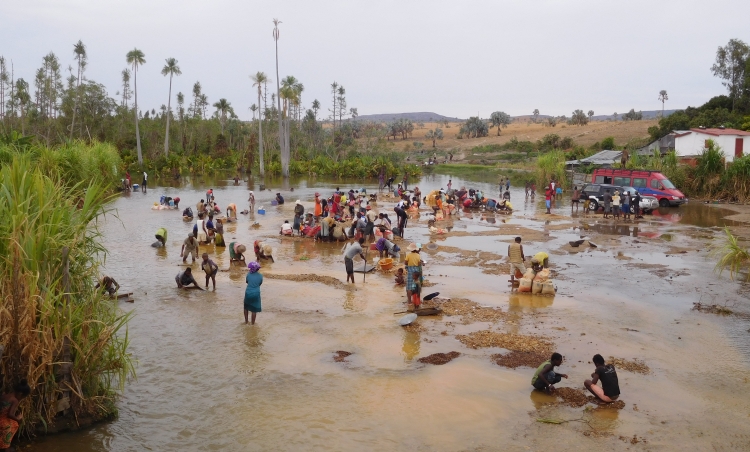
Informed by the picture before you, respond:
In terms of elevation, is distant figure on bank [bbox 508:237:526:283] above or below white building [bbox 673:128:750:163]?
below

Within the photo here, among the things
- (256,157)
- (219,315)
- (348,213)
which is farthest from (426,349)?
(256,157)

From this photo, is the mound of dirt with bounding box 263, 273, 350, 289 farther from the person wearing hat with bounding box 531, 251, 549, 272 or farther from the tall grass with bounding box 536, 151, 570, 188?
the tall grass with bounding box 536, 151, 570, 188

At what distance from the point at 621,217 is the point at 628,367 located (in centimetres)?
2126

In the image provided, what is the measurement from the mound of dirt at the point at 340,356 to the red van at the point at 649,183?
2738 centimetres

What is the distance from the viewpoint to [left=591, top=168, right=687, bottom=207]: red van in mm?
33312

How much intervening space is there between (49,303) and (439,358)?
6155 mm

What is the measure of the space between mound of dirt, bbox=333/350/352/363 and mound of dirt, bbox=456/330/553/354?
7.44 ft

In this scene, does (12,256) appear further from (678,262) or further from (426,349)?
(678,262)

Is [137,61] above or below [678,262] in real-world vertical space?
above

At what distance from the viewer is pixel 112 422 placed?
816 cm

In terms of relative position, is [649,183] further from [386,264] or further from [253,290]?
[253,290]

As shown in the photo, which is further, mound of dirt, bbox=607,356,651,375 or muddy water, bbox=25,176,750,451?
mound of dirt, bbox=607,356,651,375

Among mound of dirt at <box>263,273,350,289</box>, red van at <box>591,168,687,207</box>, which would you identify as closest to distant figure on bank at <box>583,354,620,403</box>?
mound of dirt at <box>263,273,350,289</box>

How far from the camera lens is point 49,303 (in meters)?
7.15
